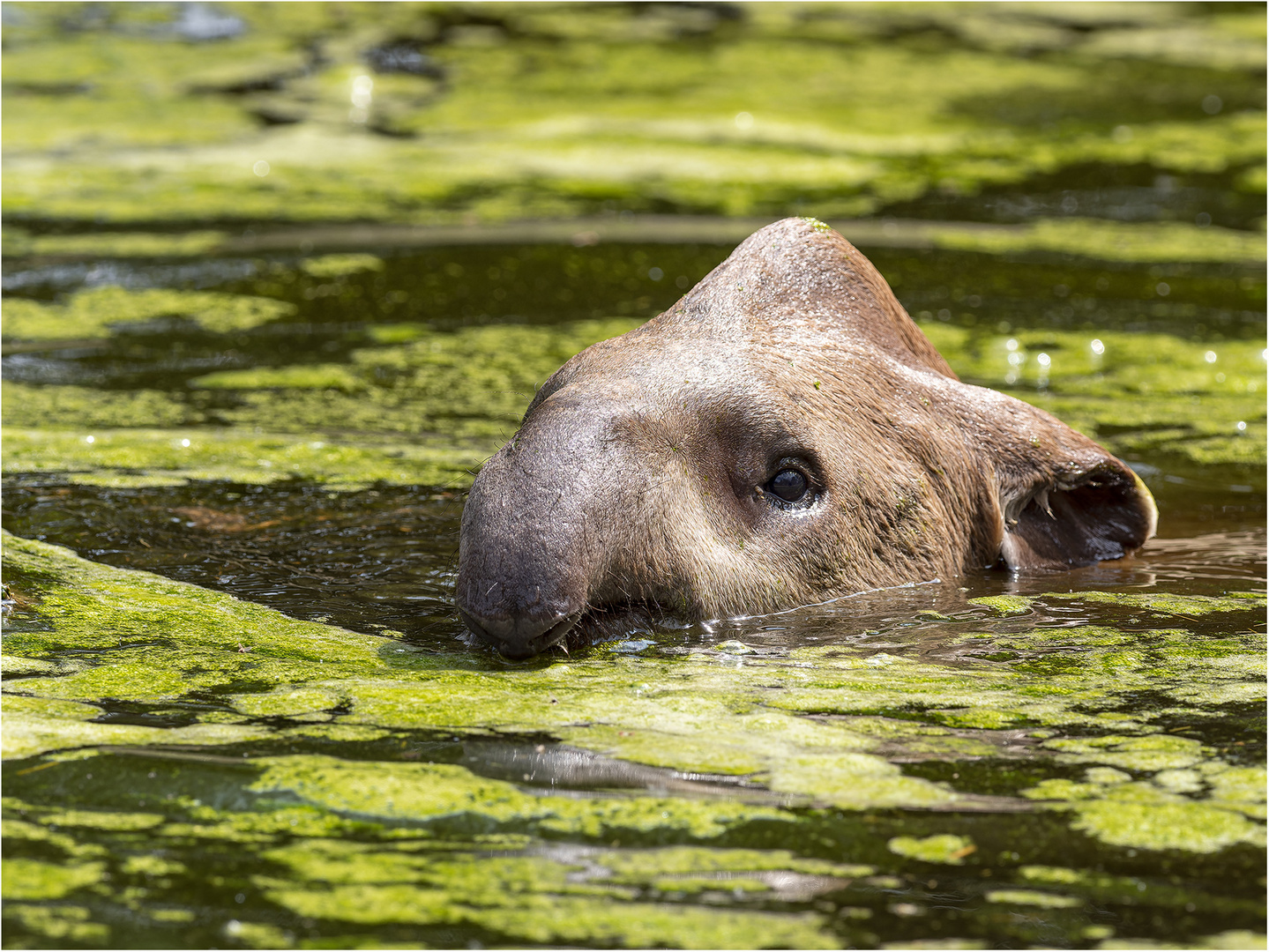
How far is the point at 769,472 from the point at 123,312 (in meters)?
6.99

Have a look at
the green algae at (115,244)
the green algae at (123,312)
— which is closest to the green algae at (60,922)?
the green algae at (123,312)

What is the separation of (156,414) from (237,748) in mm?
5152

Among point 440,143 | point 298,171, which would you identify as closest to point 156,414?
point 298,171

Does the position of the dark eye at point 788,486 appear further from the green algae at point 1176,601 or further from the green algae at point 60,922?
the green algae at point 60,922

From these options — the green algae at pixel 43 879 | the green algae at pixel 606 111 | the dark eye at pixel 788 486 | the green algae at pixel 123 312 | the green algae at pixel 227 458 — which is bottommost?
the green algae at pixel 227 458

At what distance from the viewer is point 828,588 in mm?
5684

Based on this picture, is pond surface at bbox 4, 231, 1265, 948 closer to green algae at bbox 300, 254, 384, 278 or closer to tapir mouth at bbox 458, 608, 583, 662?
tapir mouth at bbox 458, 608, 583, 662

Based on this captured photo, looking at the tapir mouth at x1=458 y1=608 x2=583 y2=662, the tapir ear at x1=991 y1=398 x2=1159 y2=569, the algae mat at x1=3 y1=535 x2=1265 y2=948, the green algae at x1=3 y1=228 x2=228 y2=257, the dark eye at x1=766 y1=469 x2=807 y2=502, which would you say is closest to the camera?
the algae mat at x1=3 y1=535 x2=1265 y2=948

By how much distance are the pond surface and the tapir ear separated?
229mm

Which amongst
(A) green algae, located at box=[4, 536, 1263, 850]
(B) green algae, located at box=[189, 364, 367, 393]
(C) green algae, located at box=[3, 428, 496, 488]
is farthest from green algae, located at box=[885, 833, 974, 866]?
(B) green algae, located at box=[189, 364, 367, 393]

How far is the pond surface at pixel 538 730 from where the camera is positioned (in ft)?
10.8

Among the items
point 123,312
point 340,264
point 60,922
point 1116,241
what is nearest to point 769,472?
point 60,922

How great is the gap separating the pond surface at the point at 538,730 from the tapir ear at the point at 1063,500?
0.75 feet

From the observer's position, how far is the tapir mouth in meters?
4.70
